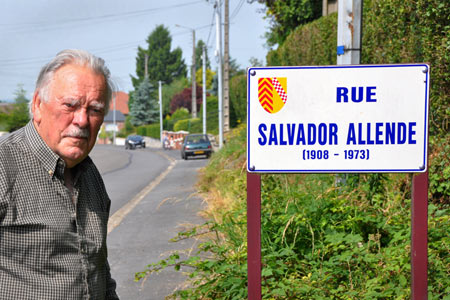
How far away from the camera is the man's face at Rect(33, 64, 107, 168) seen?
1946mm

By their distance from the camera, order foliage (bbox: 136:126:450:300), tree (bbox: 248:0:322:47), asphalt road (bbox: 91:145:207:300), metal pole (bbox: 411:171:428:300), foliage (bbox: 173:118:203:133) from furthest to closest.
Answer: foliage (bbox: 173:118:203:133), tree (bbox: 248:0:322:47), asphalt road (bbox: 91:145:207:300), foliage (bbox: 136:126:450:300), metal pole (bbox: 411:171:428:300)

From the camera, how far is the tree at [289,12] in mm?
16562

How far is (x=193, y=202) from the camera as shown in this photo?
9.38m

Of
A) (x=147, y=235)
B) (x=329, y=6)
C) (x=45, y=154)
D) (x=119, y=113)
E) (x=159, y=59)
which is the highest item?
(x=159, y=59)

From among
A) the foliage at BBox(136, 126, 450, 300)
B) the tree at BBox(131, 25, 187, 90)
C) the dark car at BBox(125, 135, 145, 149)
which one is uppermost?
the tree at BBox(131, 25, 187, 90)

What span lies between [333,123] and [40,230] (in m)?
1.82

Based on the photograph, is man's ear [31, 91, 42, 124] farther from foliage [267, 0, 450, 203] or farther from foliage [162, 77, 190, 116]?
A: foliage [162, 77, 190, 116]

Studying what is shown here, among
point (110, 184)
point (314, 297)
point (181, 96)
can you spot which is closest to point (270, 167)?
point (314, 297)

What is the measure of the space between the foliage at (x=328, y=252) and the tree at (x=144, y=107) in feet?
232

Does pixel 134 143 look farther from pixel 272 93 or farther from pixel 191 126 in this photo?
pixel 272 93

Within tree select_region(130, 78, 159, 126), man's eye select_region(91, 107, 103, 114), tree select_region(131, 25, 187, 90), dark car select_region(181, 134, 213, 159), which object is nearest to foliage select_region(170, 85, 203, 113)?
tree select_region(130, 78, 159, 126)

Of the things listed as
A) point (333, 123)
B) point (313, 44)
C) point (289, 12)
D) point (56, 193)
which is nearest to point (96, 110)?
point (56, 193)

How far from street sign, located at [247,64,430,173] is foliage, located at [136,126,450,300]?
34.6 inches

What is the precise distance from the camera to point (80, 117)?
1991 millimetres
